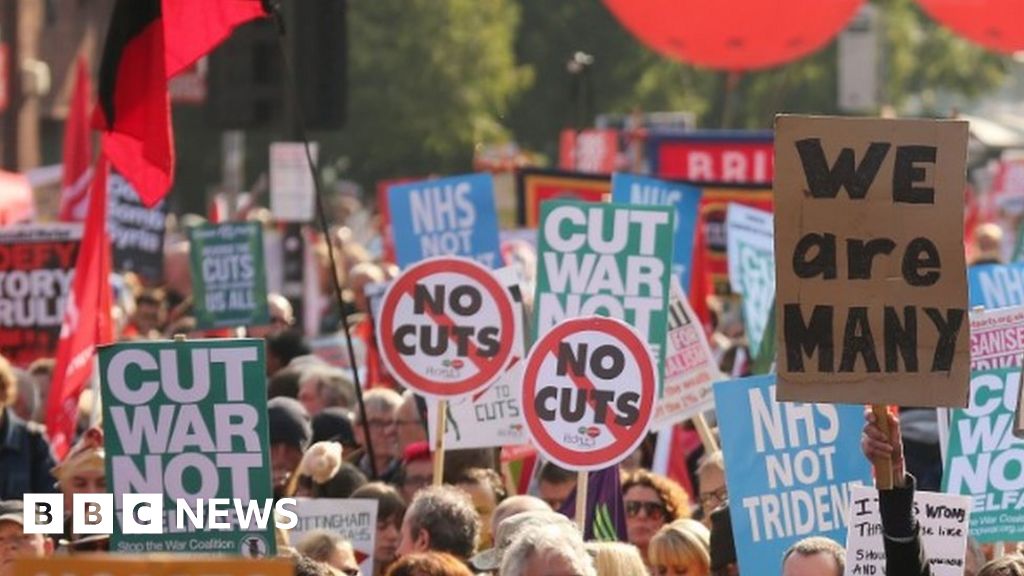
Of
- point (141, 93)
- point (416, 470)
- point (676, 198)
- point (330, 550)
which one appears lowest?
point (416, 470)

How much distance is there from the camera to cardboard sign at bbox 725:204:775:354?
46.2 ft

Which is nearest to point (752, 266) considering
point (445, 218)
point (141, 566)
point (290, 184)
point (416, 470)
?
point (445, 218)

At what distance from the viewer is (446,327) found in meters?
11.0

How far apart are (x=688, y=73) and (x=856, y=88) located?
21.6 meters

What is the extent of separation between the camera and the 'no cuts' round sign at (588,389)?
980 centimetres

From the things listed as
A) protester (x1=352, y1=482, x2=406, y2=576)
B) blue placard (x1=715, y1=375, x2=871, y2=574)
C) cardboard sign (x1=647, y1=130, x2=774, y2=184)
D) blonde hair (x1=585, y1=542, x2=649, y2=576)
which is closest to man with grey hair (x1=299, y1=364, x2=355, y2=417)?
protester (x1=352, y1=482, x2=406, y2=576)

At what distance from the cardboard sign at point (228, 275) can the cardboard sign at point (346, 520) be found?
647cm

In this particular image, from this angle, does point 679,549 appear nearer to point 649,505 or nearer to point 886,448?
point 649,505

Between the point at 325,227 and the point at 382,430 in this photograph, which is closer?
the point at 325,227

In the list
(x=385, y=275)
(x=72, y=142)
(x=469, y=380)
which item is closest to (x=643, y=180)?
(x=385, y=275)

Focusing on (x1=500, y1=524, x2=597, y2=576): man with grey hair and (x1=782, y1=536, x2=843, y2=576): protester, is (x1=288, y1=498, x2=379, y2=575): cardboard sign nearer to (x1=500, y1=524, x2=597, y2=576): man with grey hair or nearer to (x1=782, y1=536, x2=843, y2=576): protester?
(x1=782, y1=536, x2=843, y2=576): protester

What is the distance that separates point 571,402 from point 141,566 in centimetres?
477

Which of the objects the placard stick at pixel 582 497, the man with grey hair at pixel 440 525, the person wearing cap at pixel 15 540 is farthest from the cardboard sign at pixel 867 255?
the placard stick at pixel 582 497

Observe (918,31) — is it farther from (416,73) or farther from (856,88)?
(856,88)
